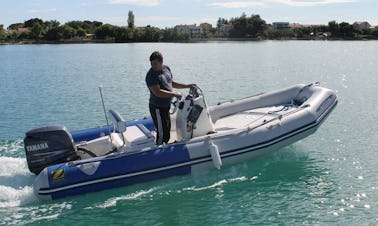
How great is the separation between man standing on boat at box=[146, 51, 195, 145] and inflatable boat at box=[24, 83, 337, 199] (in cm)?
23

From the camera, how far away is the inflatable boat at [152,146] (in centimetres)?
624

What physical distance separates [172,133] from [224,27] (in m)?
117

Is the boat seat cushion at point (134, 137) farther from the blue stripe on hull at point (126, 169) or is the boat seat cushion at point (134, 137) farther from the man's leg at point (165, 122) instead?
the blue stripe on hull at point (126, 169)

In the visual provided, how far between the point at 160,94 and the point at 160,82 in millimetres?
178

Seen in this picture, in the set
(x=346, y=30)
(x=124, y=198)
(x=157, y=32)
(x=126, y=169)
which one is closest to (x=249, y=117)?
(x=126, y=169)

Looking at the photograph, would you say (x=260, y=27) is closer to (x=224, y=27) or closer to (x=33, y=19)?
(x=224, y=27)

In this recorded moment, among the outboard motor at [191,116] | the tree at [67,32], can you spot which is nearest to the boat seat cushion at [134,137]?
the outboard motor at [191,116]

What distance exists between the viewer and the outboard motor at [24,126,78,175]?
626 cm

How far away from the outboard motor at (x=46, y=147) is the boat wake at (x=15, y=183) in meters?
0.31

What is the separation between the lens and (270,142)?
7402mm

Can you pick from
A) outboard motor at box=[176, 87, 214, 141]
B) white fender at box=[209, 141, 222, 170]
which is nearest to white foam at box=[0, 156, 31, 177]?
outboard motor at box=[176, 87, 214, 141]

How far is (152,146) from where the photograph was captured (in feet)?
22.4

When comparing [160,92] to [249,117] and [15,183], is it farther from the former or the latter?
[249,117]

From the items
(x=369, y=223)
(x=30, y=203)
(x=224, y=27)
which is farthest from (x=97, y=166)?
(x=224, y=27)
